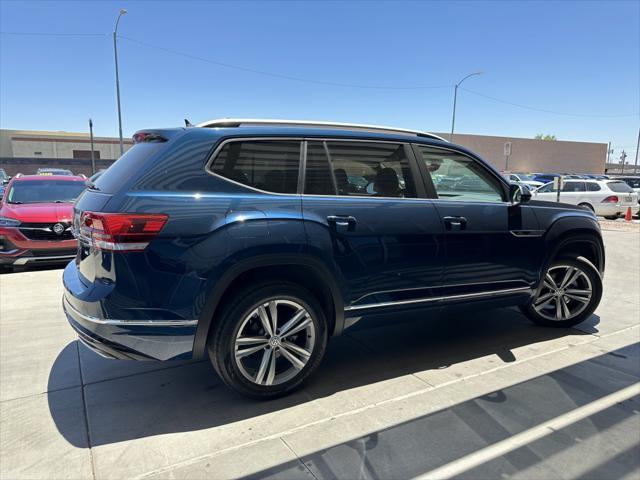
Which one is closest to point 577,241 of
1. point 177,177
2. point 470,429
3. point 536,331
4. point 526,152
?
point 536,331

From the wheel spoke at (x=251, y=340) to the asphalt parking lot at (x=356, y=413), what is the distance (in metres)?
0.48

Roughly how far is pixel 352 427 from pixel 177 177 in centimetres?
192

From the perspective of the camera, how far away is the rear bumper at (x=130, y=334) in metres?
2.58

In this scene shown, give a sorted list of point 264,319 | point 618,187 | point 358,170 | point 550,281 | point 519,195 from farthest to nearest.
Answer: point 618,187 → point 550,281 → point 519,195 → point 358,170 → point 264,319

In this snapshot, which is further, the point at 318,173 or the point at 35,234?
the point at 35,234

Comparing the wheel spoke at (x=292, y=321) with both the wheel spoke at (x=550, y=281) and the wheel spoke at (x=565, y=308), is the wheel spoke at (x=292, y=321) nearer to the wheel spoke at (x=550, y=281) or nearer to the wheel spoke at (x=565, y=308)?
the wheel spoke at (x=550, y=281)

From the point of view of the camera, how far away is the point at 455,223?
11.4 feet

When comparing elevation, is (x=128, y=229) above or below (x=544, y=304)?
above

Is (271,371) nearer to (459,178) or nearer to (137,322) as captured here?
(137,322)

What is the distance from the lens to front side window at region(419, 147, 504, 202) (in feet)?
11.9

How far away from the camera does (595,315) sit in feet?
16.3

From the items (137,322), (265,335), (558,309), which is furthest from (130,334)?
(558,309)

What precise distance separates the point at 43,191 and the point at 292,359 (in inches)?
275

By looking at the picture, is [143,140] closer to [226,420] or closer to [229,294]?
[229,294]
